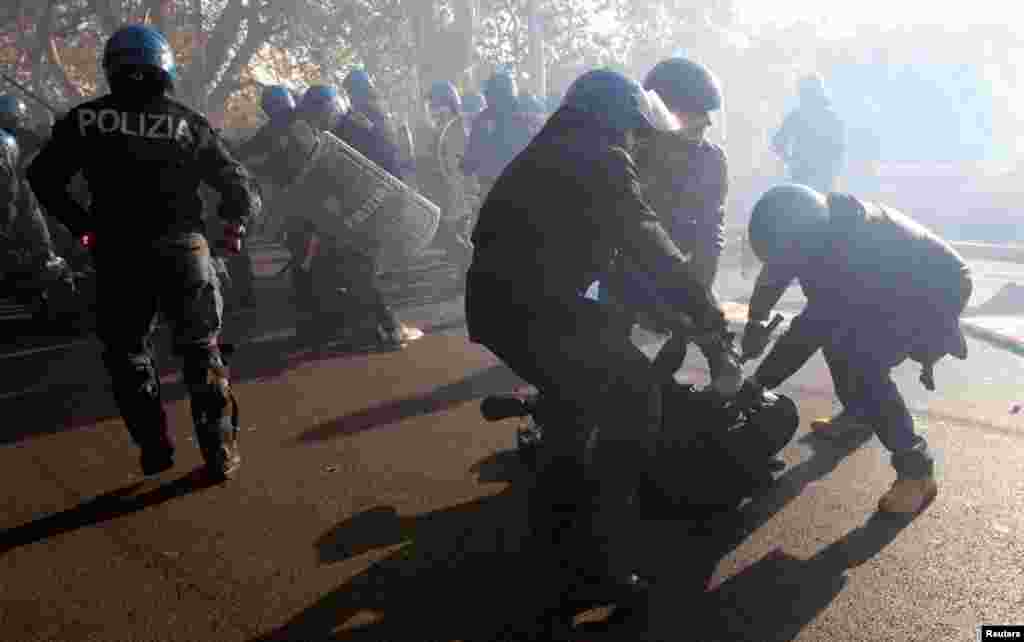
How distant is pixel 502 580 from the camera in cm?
275

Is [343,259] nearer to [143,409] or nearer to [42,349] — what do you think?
[42,349]

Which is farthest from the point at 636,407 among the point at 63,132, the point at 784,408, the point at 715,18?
the point at 715,18

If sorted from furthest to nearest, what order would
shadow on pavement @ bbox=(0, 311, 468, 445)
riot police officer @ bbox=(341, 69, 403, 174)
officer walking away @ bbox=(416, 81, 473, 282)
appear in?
officer walking away @ bbox=(416, 81, 473, 282) → riot police officer @ bbox=(341, 69, 403, 174) → shadow on pavement @ bbox=(0, 311, 468, 445)

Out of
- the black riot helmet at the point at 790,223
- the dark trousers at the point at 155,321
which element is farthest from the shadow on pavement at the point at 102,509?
the black riot helmet at the point at 790,223

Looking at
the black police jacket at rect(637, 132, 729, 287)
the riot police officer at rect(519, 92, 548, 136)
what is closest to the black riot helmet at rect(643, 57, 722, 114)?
the black police jacket at rect(637, 132, 729, 287)

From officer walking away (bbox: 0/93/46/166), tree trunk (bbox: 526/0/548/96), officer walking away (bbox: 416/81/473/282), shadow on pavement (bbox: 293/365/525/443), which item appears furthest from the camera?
tree trunk (bbox: 526/0/548/96)

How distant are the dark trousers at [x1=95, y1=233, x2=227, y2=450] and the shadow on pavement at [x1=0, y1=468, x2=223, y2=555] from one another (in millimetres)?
215

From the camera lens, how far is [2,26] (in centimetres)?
2045

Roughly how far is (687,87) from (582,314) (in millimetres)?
2060

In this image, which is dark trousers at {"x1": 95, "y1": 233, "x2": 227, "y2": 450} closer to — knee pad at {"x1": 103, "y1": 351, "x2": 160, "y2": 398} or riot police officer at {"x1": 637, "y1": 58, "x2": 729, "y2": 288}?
knee pad at {"x1": 103, "y1": 351, "x2": 160, "y2": 398}

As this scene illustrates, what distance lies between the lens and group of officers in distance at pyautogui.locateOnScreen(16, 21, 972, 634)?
2.46m

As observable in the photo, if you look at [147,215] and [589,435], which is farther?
[147,215]

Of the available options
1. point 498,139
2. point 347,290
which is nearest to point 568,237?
point 347,290

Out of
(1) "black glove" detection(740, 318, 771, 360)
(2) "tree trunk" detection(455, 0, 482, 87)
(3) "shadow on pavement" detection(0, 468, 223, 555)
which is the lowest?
(3) "shadow on pavement" detection(0, 468, 223, 555)
